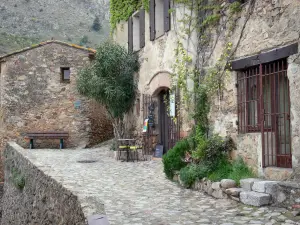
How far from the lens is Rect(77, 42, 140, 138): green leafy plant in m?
12.2

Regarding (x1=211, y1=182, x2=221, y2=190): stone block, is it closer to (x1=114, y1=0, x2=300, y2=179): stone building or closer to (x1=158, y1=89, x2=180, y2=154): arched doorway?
(x1=114, y1=0, x2=300, y2=179): stone building

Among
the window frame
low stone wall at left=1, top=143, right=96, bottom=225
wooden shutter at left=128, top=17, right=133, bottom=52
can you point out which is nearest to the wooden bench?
low stone wall at left=1, top=143, right=96, bottom=225

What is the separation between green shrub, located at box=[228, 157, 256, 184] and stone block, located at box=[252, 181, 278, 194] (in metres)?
0.51

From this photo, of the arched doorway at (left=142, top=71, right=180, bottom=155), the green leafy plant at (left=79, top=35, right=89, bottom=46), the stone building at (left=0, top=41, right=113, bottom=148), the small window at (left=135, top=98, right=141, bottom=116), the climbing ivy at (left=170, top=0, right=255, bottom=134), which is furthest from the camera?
the green leafy plant at (left=79, top=35, right=89, bottom=46)

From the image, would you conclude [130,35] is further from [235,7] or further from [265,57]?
[265,57]

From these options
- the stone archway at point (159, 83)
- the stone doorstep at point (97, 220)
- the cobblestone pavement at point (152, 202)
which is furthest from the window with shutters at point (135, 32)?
the stone doorstep at point (97, 220)

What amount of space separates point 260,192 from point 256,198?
27cm

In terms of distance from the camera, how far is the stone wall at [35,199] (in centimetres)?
549

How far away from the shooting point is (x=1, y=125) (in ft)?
50.4

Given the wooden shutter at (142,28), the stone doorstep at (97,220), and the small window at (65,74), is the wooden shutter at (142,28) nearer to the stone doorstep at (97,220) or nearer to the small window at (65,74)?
the small window at (65,74)

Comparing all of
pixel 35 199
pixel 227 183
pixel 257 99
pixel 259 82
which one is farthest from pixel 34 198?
pixel 259 82

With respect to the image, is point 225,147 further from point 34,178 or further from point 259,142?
point 34,178

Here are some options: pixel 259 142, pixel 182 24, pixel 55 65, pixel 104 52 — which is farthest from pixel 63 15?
pixel 259 142

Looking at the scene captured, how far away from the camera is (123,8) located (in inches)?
517
